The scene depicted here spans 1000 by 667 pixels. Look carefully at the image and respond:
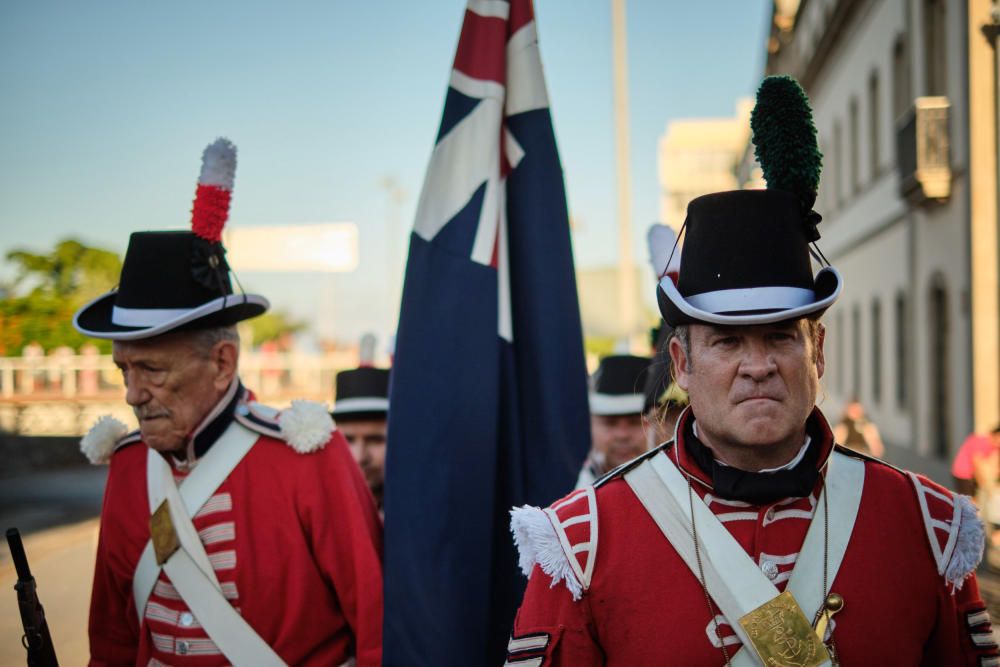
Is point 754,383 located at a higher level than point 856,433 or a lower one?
higher

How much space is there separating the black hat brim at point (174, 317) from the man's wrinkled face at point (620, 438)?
2580mm

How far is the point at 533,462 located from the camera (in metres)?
3.25

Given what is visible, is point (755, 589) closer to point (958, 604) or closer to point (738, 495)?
point (738, 495)

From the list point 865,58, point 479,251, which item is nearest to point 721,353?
point 479,251

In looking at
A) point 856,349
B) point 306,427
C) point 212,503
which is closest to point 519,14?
point 306,427

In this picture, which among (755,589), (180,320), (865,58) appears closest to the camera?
(755,589)

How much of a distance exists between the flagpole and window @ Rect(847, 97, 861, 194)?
33.5 ft

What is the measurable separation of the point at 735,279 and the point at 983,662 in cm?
104

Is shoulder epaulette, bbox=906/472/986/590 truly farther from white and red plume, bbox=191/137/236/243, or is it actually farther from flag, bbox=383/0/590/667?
white and red plume, bbox=191/137/236/243

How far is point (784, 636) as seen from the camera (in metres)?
2.03

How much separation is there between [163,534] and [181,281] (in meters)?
0.87

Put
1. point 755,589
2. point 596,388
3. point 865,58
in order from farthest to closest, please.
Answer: point 865,58 < point 596,388 < point 755,589

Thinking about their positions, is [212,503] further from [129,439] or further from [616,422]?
[616,422]

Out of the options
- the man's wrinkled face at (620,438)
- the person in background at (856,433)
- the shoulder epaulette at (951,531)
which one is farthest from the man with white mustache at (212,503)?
the person in background at (856,433)
